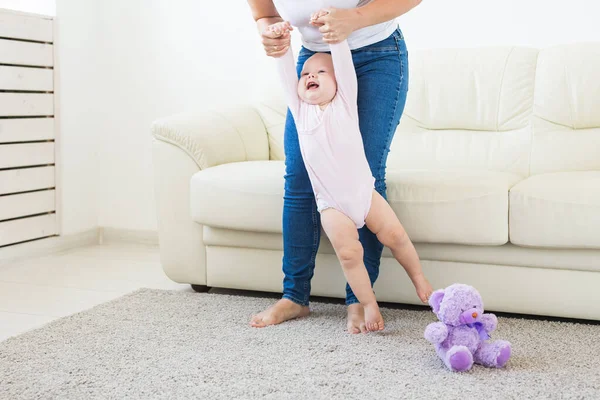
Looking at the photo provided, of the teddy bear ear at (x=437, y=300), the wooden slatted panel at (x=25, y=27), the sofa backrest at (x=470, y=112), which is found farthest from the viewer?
the wooden slatted panel at (x=25, y=27)

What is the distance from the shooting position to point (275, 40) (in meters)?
1.83

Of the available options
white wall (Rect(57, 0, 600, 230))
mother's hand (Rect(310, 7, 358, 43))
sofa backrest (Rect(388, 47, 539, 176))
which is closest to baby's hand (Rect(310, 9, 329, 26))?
mother's hand (Rect(310, 7, 358, 43))

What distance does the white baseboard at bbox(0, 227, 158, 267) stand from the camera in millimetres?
3033

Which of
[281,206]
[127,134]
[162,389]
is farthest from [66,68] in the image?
[162,389]

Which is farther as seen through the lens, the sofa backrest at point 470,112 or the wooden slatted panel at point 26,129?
the wooden slatted panel at point 26,129

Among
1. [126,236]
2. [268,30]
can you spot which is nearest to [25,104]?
[126,236]

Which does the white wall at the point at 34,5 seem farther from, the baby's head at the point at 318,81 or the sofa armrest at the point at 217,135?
the baby's head at the point at 318,81

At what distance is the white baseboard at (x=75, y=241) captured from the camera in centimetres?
303

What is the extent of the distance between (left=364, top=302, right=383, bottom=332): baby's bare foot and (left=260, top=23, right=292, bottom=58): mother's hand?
683 millimetres

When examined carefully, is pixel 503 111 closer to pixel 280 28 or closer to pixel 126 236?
pixel 280 28

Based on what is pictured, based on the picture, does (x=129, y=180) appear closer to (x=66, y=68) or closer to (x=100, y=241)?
(x=100, y=241)

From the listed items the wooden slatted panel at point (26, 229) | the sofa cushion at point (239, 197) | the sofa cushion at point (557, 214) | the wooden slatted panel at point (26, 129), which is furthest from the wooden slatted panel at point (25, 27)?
the sofa cushion at point (557, 214)

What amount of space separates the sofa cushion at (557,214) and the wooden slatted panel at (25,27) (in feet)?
6.65

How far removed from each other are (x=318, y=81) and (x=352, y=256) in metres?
0.44
